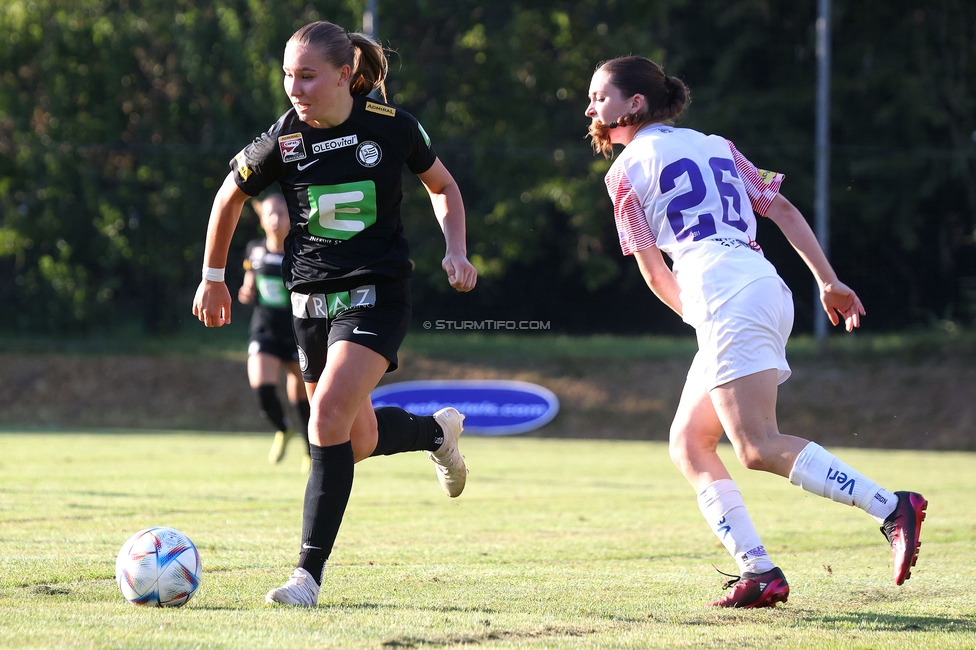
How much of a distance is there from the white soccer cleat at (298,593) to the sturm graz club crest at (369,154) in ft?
4.75

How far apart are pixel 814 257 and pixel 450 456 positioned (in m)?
1.87

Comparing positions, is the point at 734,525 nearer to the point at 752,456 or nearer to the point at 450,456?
the point at 752,456

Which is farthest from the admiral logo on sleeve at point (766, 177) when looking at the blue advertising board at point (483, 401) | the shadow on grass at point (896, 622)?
the blue advertising board at point (483, 401)

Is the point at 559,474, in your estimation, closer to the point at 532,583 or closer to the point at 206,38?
the point at 532,583

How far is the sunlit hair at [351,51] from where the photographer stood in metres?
4.13

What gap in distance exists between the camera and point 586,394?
17875mm

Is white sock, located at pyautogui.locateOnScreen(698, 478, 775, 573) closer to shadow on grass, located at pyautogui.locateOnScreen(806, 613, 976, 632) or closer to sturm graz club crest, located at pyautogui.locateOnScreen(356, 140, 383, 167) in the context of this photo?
shadow on grass, located at pyautogui.locateOnScreen(806, 613, 976, 632)

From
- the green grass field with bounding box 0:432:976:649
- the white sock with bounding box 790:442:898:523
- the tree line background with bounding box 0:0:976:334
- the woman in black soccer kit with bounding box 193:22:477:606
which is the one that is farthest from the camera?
the tree line background with bounding box 0:0:976:334

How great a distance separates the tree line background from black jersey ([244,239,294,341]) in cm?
717

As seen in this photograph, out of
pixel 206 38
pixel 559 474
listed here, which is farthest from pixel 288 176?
pixel 206 38

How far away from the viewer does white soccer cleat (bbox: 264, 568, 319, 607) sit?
3830mm

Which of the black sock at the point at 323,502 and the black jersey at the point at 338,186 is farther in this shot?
the black jersey at the point at 338,186

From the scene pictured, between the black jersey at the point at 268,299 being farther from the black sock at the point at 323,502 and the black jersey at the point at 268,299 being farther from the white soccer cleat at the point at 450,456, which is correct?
the black sock at the point at 323,502

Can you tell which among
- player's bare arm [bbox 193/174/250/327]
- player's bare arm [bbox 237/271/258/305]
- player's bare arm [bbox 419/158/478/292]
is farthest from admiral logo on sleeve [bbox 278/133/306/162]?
player's bare arm [bbox 237/271/258/305]
